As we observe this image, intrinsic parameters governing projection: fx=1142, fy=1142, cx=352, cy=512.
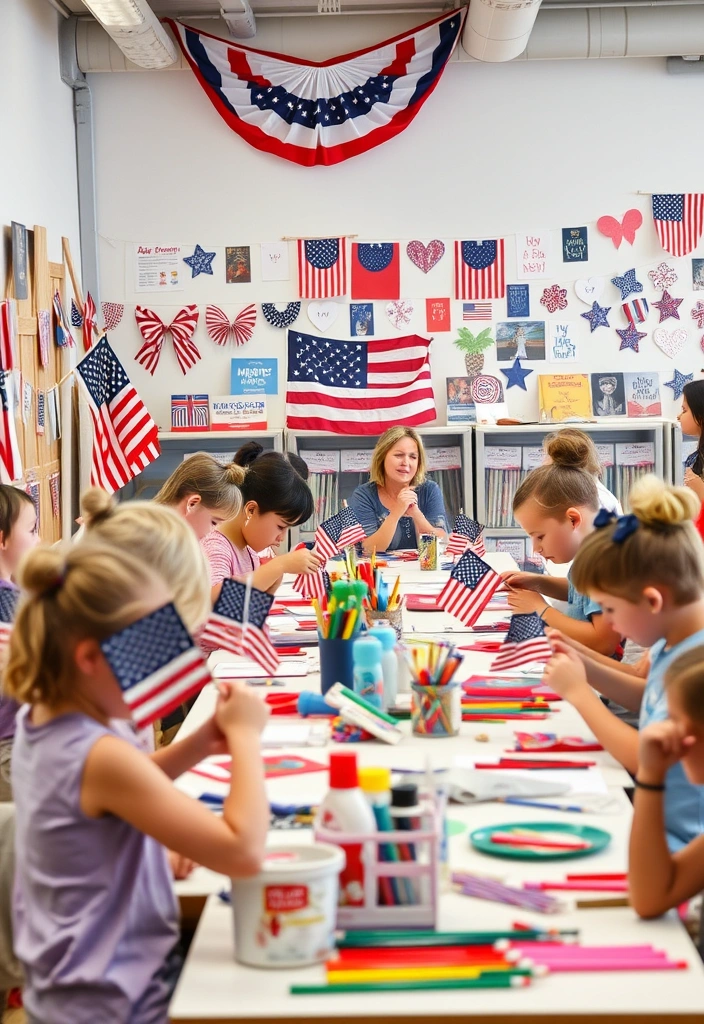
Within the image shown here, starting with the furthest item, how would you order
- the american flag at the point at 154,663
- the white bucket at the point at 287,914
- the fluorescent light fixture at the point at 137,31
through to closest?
the fluorescent light fixture at the point at 137,31 < the american flag at the point at 154,663 < the white bucket at the point at 287,914

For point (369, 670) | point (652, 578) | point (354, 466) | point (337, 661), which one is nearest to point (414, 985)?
point (652, 578)

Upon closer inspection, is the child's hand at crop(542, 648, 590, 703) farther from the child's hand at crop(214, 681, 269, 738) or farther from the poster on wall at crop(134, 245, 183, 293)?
the poster on wall at crop(134, 245, 183, 293)

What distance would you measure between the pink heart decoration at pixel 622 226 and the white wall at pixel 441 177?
5 cm

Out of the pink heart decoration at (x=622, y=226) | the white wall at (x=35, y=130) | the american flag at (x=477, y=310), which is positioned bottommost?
the american flag at (x=477, y=310)

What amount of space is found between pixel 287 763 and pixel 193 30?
5506mm

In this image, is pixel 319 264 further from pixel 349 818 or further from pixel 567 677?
pixel 349 818

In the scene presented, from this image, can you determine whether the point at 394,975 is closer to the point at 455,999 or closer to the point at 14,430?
the point at 455,999

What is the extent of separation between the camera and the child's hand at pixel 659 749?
5.09ft

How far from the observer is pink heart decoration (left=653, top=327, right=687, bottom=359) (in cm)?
680

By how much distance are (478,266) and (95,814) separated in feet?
18.6

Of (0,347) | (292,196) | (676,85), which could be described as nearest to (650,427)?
(676,85)

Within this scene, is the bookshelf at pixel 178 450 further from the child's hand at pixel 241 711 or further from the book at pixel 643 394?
the child's hand at pixel 241 711

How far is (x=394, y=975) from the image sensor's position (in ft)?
4.52

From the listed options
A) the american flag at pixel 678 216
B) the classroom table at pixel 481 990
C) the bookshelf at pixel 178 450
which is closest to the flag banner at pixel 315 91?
the american flag at pixel 678 216
